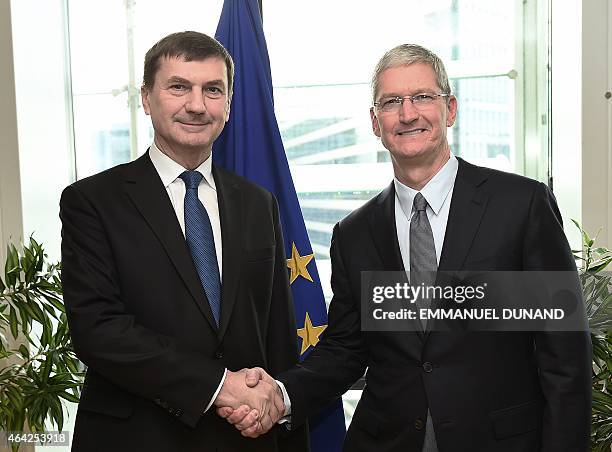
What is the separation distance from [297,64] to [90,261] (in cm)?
228

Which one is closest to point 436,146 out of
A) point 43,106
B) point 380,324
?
point 380,324

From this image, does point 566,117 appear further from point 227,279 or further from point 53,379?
point 53,379

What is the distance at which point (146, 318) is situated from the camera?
217 centimetres

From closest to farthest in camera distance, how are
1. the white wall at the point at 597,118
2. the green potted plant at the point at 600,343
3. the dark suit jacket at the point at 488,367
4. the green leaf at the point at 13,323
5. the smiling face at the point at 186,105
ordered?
the dark suit jacket at the point at 488,367, the smiling face at the point at 186,105, the green potted plant at the point at 600,343, the green leaf at the point at 13,323, the white wall at the point at 597,118

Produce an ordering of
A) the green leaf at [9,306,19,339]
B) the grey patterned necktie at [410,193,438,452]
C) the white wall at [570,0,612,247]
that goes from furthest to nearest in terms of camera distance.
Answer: the white wall at [570,0,612,247]
the green leaf at [9,306,19,339]
the grey patterned necktie at [410,193,438,452]

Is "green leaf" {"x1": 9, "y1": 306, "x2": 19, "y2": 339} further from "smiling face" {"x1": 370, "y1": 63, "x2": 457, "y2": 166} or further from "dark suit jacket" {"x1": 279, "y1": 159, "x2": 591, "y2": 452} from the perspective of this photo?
"smiling face" {"x1": 370, "y1": 63, "x2": 457, "y2": 166}

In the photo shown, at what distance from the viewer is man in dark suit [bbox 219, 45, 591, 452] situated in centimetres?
205

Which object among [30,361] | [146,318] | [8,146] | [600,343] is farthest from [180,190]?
[600,343]

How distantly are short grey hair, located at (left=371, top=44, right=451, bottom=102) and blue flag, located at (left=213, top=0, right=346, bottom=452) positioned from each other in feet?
2.62

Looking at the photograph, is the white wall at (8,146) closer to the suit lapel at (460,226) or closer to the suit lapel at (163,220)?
the suit lapel at (163,220)

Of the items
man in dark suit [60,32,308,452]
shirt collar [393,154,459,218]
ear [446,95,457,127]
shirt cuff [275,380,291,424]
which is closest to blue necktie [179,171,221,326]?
man in dark suit [60,32,308,452]

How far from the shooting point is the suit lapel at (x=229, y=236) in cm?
221

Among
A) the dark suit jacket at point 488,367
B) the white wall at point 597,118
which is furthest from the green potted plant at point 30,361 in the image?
the white wall at point 597,118

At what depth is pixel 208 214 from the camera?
7.67 feet
